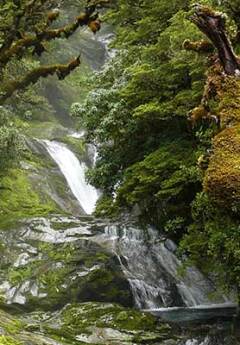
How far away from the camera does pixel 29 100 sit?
23.4 meters

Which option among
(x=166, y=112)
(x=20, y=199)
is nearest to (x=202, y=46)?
(x=166, y=112)

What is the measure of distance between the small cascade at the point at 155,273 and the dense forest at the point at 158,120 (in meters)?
0.38

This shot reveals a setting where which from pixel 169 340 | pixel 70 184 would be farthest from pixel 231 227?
pixel 70 184

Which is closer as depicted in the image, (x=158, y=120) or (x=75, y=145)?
(x=158, y=120)

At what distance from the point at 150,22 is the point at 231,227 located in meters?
11.0

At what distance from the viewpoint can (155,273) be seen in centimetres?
1794

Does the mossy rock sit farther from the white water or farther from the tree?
the white water

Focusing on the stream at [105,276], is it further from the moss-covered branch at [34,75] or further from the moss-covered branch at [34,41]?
the moss-covered branch at [34,41]

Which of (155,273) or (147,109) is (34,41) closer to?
(147,109)

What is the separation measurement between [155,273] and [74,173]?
15226 millimetres

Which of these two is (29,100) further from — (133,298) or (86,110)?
(133,298)

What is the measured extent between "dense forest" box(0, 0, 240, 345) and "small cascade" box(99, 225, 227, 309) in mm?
383

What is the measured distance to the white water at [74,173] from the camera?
1219 inches

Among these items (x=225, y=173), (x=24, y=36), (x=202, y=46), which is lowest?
(x=225, y=173)
